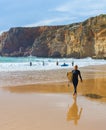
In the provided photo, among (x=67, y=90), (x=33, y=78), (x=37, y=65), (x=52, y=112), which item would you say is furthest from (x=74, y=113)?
(x=37, y=65)

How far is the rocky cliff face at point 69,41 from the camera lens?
97500 mm

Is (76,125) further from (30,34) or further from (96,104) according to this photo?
(30,34)

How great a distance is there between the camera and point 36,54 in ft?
438

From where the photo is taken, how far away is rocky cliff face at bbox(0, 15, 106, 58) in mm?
97500

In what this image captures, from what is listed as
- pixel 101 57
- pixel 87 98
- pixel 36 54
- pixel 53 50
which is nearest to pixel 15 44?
pixel 36 54

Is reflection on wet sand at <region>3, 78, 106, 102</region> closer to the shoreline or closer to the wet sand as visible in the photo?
the wet sand

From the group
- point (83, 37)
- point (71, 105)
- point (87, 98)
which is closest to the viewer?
point (71, 105)

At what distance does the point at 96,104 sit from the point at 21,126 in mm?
3836

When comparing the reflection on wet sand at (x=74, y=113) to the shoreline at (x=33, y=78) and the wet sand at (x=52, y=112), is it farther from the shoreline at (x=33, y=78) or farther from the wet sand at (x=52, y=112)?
the shoreline at (x=33, y=78)

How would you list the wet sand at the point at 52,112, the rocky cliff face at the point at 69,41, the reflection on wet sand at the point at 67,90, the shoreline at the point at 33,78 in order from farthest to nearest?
1. the rocky cliff face at the point at 69,41
2. the shoreline at the point at 33,78
3. the reflection on wet sand at the point at 67,90
4. the wet sand at the point at 52,112

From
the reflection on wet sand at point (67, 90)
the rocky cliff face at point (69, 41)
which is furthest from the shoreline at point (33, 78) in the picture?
the rocky cliff face at point (69, 41)

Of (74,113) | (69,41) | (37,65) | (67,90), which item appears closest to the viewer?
(74,113)

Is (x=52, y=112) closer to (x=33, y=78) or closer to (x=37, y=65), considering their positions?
(x=33, y=78)

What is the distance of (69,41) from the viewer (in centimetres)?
11019
